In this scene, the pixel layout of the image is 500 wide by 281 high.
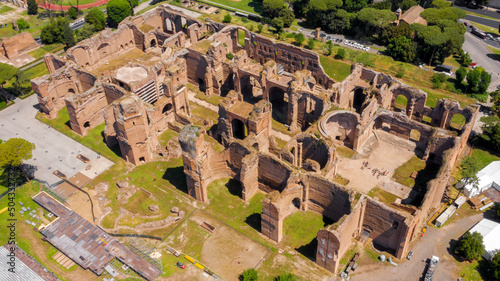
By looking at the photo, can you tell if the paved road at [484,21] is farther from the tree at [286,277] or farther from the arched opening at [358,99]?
the tree at [286,277]

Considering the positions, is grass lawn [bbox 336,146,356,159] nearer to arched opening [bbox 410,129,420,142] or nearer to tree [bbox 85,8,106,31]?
arched opening [bbox 410,129,420,142]

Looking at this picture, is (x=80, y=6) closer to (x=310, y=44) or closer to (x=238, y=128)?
(x=310, y=44)

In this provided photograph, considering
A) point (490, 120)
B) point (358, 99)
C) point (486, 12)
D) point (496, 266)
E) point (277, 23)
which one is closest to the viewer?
point (496, 266)

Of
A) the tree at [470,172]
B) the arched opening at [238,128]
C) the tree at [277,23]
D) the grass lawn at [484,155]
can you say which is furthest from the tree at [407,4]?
the arched opening at [238,128]

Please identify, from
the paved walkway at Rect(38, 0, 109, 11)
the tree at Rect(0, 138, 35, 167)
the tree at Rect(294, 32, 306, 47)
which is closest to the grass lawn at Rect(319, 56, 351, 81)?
the tree at Rect(294, 32, 306, 47)

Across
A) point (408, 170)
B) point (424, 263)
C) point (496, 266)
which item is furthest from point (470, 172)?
point (424, 263)
